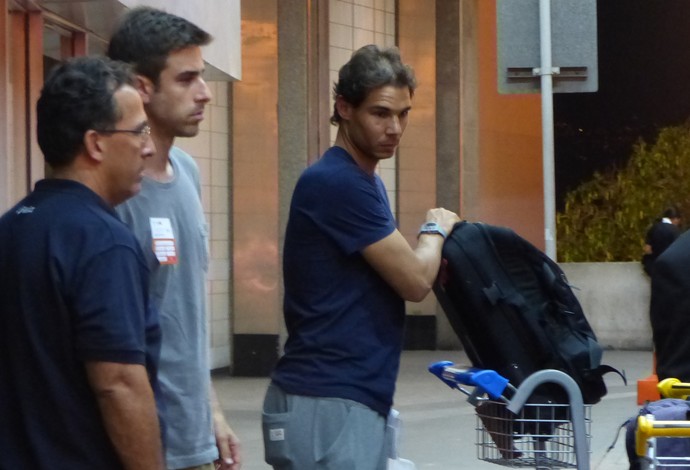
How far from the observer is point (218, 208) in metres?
13.4

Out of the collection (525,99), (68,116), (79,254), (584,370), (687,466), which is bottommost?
(687,466)

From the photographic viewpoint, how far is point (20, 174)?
27.2 ft

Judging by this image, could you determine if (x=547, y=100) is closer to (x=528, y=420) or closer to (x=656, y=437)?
(x=528, y=420)

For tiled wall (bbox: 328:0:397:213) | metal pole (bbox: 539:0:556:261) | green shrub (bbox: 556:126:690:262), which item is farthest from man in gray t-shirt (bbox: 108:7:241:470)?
green shrub (bbox: 556:126:690:262)

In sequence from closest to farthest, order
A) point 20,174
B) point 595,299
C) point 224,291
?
point 20,174 < point 224,291 < point 595,299

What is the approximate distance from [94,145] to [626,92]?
68.0 ft

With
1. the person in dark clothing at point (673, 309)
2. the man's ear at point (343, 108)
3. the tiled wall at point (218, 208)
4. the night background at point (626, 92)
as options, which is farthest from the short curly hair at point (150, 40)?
the night background at point (626, 92)

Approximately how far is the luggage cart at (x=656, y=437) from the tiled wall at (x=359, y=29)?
10243 mm

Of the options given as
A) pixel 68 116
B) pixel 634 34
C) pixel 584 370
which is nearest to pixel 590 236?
pixel 634 34

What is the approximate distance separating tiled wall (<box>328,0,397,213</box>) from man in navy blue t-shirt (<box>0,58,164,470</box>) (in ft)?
37.4

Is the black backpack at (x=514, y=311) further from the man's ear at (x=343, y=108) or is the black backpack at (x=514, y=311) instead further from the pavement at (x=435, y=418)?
the pavement at (x=435, y=418)

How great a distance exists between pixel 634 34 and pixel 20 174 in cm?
1609

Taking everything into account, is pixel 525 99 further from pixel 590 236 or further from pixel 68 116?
pixel 68 116

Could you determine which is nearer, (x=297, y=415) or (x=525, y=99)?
(x=297, y=415)
